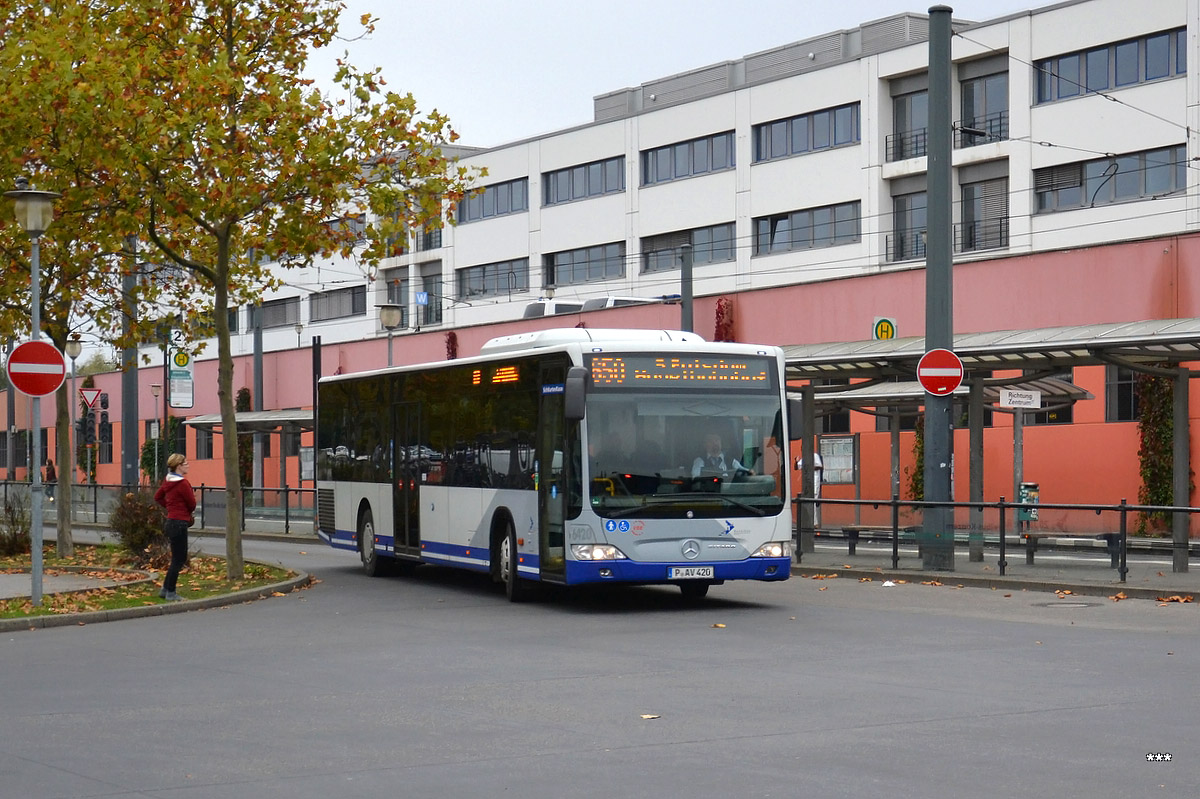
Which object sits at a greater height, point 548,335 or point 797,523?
point 548,335

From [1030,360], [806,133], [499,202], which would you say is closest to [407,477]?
[1030,360]

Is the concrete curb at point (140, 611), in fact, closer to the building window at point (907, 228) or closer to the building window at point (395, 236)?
the building window at point (395, 236)

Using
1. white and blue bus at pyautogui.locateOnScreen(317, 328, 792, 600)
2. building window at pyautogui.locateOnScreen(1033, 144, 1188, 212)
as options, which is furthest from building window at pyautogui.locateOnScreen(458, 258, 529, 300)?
white and blue bus at pyautogui.locateOnScreen(317, 328, 792, 600)

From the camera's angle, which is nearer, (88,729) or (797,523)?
(88,729)

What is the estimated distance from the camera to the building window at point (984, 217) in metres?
48.6

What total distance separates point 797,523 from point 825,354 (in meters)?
2.64

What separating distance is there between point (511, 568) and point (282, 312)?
204ft

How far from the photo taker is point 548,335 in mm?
19141

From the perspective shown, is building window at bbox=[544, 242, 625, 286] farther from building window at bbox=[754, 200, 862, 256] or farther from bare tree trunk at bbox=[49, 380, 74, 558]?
bare tree trunk at bbox=[49, 380, 74, 558]

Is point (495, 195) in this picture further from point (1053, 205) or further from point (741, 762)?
point (741, 762)

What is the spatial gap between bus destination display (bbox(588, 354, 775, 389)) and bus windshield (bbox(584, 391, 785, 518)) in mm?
114

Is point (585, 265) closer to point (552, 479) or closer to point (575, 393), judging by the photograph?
point (552, 479)

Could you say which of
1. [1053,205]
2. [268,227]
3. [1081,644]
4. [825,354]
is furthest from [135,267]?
[1053,205]

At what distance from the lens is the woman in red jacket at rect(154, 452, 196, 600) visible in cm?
1862
